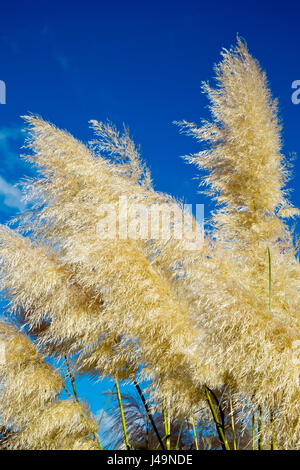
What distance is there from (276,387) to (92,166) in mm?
1379

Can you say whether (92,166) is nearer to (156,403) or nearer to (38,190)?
(38,190)

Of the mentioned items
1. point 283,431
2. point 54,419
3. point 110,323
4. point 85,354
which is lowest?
point 54,419

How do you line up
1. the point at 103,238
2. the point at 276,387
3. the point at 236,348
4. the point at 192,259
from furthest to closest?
the point at 103,238, the point at 192,259, the point at 236,348, the point at 276,387

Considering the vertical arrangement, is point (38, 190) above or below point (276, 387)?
above

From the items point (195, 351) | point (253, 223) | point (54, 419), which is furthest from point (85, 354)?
point (253, 223)

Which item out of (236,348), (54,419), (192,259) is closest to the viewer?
(236,348)

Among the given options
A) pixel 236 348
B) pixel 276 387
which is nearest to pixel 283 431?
pixel 276 387

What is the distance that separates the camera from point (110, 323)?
70.4 inches

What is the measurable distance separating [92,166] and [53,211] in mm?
327

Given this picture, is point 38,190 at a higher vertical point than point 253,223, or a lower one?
higher

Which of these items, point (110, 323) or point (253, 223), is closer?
point (110, 323)

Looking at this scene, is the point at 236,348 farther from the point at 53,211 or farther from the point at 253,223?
the point at 53,211

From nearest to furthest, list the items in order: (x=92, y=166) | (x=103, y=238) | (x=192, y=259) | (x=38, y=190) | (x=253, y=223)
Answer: (x=192, y=259), (x=103, y=238), (x=253, y=223), (x=92, y=166), (x=38, y=190)

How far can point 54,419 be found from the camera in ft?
6.20
